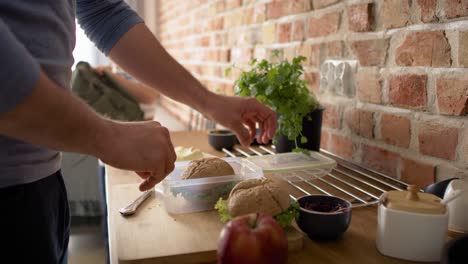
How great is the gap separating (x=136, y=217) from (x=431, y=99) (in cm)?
65

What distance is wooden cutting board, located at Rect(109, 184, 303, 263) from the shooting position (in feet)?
2.15

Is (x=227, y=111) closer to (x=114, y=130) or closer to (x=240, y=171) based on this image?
(x=240, y=171)

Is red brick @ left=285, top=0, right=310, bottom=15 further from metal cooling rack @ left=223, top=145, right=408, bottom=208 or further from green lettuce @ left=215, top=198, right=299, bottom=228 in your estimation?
green lettuce @ left=215, top=198, right=299, bottom=228

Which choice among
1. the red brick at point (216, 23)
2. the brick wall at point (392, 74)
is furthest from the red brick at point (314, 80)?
the red brick at point (216, 23)

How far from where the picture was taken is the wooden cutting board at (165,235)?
2.15ft

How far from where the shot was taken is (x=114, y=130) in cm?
60

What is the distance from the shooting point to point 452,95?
34.1 inches

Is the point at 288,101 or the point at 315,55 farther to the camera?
the point at 315,55

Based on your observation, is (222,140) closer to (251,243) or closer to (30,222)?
(30,222)

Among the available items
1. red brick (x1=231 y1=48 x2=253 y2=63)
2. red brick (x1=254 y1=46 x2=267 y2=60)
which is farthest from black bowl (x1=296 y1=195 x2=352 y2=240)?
red brick (x1=231 y1=48 x2=253 y2=63)

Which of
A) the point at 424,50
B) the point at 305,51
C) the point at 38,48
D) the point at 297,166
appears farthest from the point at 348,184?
the point at 38,48

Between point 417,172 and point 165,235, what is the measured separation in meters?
0.59

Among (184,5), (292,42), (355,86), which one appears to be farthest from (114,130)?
(184,5)

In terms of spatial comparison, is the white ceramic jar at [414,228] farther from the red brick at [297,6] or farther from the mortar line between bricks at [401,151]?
the red brick at [297,6]
